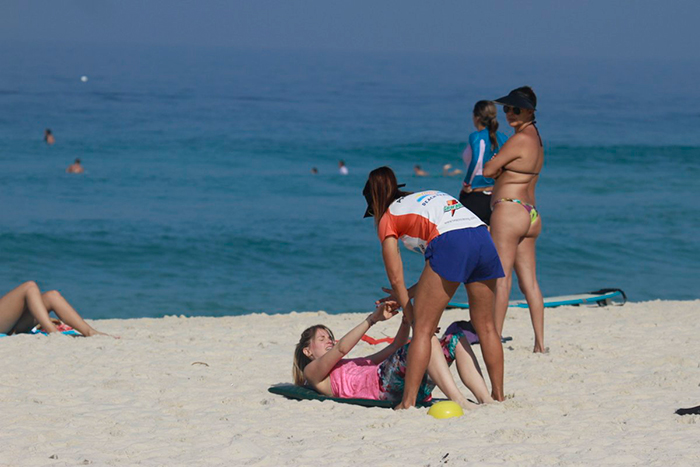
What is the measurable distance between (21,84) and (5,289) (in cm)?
6404

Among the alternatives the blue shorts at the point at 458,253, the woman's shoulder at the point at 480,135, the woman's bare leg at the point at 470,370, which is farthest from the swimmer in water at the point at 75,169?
the blue shorts at the point at 458,253

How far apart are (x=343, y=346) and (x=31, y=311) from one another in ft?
10.8

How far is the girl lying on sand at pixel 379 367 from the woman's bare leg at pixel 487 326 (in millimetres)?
82

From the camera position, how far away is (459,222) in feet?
15.1

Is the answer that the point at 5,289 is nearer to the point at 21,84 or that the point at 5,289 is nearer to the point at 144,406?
the point at 144,406

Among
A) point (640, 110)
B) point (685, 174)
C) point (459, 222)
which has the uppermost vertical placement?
point (640, 110)

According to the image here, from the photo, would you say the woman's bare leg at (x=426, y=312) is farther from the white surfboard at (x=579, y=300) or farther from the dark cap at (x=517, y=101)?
the white surfboard at (x=579, y=300)

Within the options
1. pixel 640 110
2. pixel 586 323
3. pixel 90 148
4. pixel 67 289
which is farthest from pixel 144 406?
pixel 640 110

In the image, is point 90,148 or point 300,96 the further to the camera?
point 300,96

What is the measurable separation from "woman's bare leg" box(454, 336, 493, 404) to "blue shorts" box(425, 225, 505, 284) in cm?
55

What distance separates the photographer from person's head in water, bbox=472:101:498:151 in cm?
701

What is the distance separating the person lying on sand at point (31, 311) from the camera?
22.9 feet

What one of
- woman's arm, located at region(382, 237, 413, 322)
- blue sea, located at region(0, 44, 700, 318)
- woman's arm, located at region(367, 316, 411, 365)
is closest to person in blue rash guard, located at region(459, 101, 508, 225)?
woman's arm, located at region(367, 316, 411, 365)

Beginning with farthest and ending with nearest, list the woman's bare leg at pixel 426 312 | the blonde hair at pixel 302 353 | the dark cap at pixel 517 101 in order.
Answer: the dark cap at pixel 517 101 < the blonde hair at pixel 302 353 < the woman's bare leg at pixel 426 312
